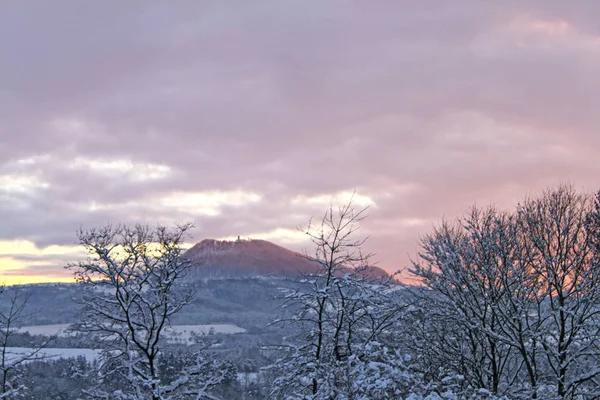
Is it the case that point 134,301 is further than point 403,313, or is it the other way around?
point 134,301

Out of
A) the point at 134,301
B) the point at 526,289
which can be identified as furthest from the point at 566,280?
the point at 134,301

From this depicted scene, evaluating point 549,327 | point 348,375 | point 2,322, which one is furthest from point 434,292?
point 2,322

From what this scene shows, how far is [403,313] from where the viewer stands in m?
14.4

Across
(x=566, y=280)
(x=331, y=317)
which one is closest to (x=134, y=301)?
(x=331, y=317)

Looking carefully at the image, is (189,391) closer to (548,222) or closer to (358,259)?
(358,259)

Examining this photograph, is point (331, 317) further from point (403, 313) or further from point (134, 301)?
point (134, 301)

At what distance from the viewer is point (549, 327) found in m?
16.8

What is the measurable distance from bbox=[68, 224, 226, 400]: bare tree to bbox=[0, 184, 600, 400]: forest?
0.18 feet

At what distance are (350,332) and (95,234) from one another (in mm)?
10740

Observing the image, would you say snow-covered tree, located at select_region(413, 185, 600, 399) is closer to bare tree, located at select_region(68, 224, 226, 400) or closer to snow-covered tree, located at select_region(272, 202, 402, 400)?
snow-covered tree, located at select_region(272, 202, 402, 400)

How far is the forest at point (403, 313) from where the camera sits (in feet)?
46.3

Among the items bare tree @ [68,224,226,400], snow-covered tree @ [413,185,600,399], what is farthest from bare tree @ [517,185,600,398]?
bare tree @ [68,224,226,400]

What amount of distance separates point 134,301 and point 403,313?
1069 centimetres

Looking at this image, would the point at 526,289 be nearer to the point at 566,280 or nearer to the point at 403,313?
the point at 566,280
